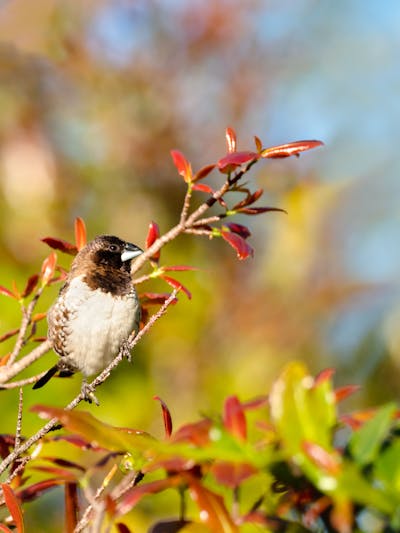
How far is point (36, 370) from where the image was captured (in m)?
3.93

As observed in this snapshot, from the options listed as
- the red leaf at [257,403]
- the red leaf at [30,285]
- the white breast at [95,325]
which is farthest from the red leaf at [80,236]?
the red leaf at [257,403]

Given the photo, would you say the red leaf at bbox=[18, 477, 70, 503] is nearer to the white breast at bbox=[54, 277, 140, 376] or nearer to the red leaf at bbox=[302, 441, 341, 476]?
the red leaf at bbox=[302, 441, 341, 476]

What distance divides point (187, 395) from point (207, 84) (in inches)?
81.3

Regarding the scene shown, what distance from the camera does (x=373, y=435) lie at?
804mm

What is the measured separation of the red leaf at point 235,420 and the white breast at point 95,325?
5.72ft

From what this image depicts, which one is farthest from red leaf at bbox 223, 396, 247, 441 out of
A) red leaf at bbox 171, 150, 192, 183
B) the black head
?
the black head

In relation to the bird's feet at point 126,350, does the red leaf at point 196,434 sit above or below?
above

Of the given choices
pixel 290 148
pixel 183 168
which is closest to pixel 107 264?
pixel 183 168

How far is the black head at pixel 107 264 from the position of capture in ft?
9.32

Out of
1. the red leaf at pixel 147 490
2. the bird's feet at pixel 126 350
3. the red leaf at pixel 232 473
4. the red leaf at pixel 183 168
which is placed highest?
the red leaf at pixel 183 168

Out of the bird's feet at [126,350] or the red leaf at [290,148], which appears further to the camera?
the bird's feet at [126,350]

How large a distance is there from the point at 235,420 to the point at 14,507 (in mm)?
551

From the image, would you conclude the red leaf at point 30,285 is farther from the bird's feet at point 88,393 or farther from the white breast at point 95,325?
the white breast at point 95,325

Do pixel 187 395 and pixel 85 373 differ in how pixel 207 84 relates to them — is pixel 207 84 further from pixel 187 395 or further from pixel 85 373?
pixel 85 373
